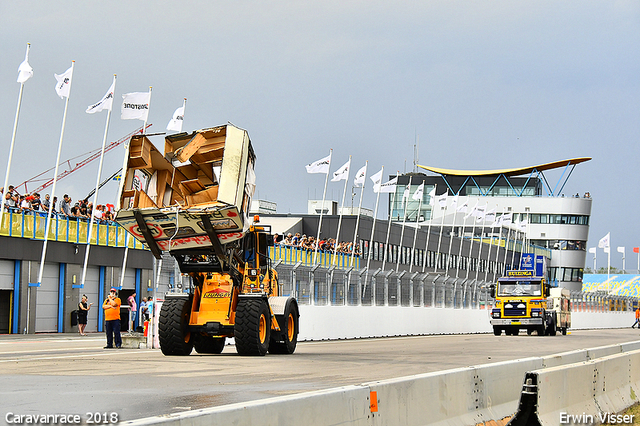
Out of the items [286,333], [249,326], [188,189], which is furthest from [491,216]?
[188,189]

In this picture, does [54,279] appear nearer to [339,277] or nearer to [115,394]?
[339,277]

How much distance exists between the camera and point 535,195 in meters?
121

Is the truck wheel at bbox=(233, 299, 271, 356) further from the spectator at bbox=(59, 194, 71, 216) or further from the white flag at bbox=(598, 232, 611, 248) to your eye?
the white flag at bbox=(598, 232, 611, 248)

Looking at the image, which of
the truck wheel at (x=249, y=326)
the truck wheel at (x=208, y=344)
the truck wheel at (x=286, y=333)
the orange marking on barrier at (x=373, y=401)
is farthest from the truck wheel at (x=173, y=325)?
the orange marking on barrier at (x=373, y=401)

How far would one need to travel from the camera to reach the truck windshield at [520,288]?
44.0 m

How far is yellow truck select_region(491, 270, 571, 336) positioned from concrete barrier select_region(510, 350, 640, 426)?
2998cm

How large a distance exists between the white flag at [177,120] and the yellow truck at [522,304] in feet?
56.4

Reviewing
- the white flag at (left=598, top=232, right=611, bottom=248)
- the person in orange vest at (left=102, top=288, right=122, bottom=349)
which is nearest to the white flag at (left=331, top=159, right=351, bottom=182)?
the person in orange vest at (left=102, top=288, right=122, bottom=349)

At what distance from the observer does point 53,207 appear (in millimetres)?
37938

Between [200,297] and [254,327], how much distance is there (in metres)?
1.65

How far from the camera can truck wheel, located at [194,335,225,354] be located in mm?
21266

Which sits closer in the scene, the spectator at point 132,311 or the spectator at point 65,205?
the spectator at point 132,311

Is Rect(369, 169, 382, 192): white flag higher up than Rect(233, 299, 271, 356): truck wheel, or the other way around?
Rect(369, 169, 382, 192): white flag

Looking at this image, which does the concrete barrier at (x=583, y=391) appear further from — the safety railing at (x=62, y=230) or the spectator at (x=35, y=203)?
the spectator at (x=35, y=203)
